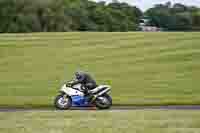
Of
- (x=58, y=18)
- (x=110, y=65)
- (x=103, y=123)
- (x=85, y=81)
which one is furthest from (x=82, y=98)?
(x=58, y=18)

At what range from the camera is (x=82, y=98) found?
1731cm

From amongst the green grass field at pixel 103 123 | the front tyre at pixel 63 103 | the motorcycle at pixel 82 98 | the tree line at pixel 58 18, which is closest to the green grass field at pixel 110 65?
the front tyre at pixel 63 103

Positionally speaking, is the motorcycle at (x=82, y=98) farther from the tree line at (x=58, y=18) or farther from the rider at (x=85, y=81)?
the tree line at (x=58, y=18)

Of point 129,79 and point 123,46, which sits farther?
point 123,46

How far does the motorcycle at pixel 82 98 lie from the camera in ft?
56.4

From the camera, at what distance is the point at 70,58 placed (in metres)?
35.7

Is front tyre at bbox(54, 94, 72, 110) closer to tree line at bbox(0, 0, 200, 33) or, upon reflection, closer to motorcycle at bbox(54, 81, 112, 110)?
motorcycle at bbox(54, 81, 112, 110)

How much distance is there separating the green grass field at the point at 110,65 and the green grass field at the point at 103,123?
709 centimetres

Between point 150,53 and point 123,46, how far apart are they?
3.77 metres

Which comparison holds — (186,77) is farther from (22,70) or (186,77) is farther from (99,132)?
(99,132)

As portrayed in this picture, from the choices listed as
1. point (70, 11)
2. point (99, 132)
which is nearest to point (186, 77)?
point (99, 132)

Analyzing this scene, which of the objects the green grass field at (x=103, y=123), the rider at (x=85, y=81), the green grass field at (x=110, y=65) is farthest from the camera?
the green grass field at (x=110, y=65)

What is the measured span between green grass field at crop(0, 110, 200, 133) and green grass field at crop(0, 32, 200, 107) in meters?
7.09

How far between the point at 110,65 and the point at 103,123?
21241mm
